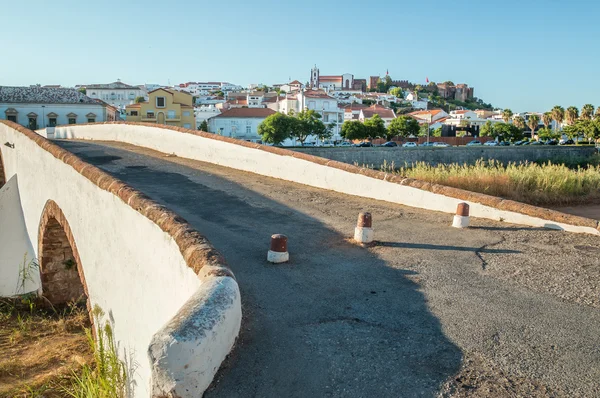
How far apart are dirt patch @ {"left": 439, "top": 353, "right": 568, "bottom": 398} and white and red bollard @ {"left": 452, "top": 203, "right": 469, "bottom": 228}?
3.37m

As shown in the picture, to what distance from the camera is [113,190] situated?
5.36m

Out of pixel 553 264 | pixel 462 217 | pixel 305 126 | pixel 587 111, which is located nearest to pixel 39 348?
pixel 462 217

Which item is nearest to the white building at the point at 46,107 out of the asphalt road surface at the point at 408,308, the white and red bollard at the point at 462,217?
the asphalt road surface at the point at 408,308

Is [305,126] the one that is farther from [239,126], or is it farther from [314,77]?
[314,77]

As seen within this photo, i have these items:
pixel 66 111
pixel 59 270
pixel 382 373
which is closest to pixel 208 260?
pixel 382 373

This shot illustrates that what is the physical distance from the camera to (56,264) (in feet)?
31.6

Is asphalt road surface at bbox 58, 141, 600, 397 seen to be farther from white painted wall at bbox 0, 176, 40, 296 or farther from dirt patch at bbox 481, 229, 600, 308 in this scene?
white painted wall at bbox 0, 176, 40, 296

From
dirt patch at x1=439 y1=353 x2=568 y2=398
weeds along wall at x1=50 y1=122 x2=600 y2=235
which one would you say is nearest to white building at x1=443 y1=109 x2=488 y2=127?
weeds along wall at x1=50 y1=122 x2=600 y2=235

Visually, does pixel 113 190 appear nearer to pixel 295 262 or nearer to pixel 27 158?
pixel 295 262

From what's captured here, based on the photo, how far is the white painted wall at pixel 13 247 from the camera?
10609 mm

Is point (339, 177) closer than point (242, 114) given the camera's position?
Yes

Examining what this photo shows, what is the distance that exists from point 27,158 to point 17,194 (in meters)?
1.39

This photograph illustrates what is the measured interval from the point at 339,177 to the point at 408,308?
479 centimetres

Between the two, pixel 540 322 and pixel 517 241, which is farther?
pixel 517 241
